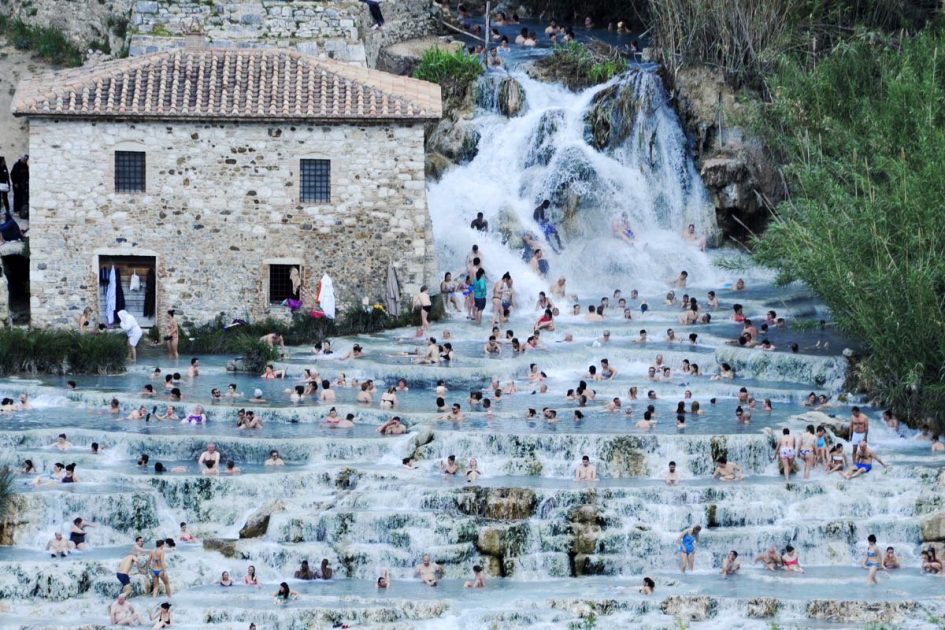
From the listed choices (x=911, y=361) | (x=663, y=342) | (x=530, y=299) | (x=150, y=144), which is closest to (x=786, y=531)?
(x=911, y=361)

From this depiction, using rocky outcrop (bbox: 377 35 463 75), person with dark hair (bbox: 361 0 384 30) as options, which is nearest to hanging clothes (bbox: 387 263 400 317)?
person with dark hair (bbox: 361 0 384 30)

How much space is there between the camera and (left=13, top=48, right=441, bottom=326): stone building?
50.4 meters

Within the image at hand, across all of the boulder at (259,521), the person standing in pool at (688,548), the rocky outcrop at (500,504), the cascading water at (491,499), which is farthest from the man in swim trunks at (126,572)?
the person standing in pool at (688,548)

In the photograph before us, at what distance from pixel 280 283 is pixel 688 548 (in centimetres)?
1659

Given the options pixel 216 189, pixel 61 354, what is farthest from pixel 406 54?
pixel 61 354

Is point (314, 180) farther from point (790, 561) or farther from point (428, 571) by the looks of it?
point (790, 561)

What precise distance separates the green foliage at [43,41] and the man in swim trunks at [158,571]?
80.9ft

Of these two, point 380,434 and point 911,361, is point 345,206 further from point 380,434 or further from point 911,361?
point 911,361

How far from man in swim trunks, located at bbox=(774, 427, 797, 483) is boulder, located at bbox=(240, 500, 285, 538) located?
9619 millimetres

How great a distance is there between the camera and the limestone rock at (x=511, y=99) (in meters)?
59.1

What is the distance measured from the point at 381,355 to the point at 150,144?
774 centimetres

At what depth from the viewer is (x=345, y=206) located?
168ft

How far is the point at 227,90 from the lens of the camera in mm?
51344

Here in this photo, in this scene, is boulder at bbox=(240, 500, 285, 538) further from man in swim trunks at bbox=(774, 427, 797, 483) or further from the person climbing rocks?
the person climbing rocks
